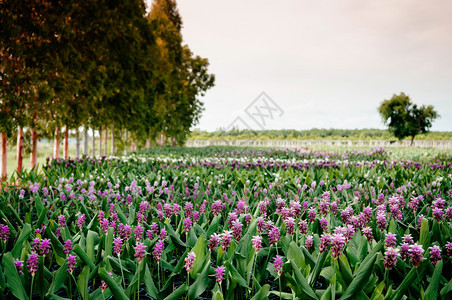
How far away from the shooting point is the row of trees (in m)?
7.82

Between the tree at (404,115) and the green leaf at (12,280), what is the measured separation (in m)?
47.8

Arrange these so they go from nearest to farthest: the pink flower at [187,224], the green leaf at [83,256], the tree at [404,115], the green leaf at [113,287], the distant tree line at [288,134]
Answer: the green leaf at [113,287] → the green leaf at [83,256] → the pink flower at [187,224] → the tree at [404,115] → the distant tree line at [288,134]

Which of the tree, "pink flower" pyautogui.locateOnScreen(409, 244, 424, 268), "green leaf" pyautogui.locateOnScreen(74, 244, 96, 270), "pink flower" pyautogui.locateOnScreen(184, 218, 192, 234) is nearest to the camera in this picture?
"pink flower" pyautogui.locateOnScreen(409, 244, 424, 268)

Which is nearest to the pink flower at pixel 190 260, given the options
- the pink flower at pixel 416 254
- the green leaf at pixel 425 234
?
the pink flower at pixel 416 254

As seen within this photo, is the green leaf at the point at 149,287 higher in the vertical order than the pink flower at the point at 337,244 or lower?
lower

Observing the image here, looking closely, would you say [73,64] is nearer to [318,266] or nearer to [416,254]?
[318,266]

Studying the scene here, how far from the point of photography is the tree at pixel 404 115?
4153 cm

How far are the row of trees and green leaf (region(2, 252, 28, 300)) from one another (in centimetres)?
777

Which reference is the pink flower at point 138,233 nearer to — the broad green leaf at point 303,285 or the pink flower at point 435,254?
the broad green leaf at point 303,285

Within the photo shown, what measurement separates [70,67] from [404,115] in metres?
44.4

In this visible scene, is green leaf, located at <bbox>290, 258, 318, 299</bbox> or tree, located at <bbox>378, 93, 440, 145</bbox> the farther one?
tree, located at <bbox>378, 93, 440, 145</bbox>

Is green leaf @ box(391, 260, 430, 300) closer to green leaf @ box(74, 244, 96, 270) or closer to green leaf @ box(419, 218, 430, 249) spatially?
green leaf @ box(419, 218, 430, 249)

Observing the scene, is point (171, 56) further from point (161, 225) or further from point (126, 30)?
point (161, 225)

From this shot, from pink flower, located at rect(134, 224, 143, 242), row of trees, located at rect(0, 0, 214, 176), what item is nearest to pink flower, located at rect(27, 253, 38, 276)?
pink flower, located at rect(134, 224, 143, 242)
